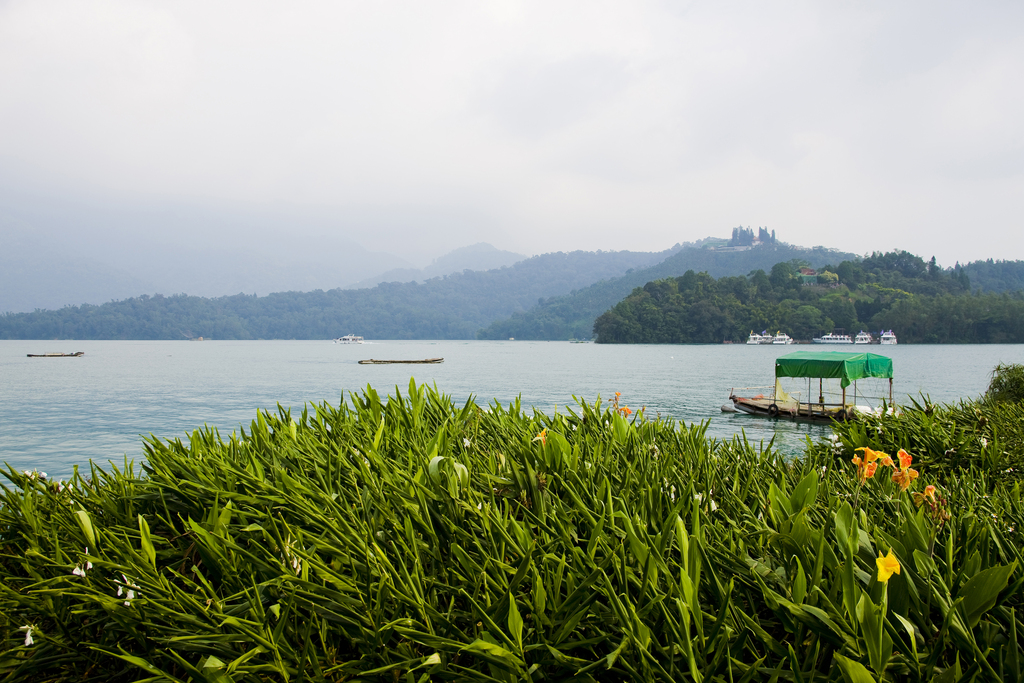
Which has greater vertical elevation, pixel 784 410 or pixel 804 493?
pixel 804 493

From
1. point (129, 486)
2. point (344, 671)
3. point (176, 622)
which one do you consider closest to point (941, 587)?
point (344, 671)

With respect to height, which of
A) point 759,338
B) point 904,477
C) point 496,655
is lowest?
point 759,338

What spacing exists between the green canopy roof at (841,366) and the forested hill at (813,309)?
348 feet

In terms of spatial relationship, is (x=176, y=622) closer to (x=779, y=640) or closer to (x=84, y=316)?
(x=779, y=640)

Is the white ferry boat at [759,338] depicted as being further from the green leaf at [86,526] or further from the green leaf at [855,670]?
the green leaf at [86,526]

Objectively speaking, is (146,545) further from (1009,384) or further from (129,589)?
(1009,384)

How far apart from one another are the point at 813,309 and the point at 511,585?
471 ft

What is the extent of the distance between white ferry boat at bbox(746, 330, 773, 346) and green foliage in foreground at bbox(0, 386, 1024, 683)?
13920 centimetres

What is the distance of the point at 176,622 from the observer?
175 cm

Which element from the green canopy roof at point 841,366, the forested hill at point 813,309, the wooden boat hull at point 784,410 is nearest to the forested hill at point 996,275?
the forested hill at point 813,309

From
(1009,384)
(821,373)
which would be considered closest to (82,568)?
(1009,384)

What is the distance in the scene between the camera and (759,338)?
13225 cm

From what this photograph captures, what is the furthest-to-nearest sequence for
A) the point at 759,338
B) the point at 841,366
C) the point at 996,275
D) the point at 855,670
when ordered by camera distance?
the point at 996,275 < the point at 759,338 < the point at 841,366 < the point at 855,670

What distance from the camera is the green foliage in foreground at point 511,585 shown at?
4.94ft
